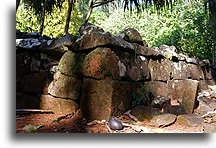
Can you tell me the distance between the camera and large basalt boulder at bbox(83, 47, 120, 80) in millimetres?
1428

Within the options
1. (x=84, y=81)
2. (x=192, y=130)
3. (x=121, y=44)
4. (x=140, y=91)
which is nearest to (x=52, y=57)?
(x=84, y=81)

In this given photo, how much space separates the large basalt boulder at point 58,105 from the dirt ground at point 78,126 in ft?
0.33

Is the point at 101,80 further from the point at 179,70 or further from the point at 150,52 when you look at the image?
the point at 179,70

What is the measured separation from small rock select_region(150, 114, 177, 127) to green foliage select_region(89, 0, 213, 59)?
1236 mm

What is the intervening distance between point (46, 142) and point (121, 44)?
106 cm

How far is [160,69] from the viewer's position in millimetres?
2293

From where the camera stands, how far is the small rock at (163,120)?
4.70 feet

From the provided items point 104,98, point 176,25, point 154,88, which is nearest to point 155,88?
point 154,88

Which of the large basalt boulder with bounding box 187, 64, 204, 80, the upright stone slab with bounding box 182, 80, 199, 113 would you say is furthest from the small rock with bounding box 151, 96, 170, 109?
the large basalt boulder with bounding box 187, 64, 204, 80

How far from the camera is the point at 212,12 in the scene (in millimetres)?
2033

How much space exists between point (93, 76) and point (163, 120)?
2.26ft

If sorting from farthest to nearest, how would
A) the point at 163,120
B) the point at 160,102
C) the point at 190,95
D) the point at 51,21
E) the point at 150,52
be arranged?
the point at 51,21 → the point at 150,52 → the point at 190,95 → the point at 160,102 → the point at 163,120

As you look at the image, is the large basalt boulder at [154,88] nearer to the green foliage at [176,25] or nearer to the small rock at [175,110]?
the small rock at [175,110]

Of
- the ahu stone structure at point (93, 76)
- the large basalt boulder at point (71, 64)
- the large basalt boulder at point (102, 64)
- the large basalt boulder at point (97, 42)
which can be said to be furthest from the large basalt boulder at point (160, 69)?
the large basalt boulder at point (71, 64)
